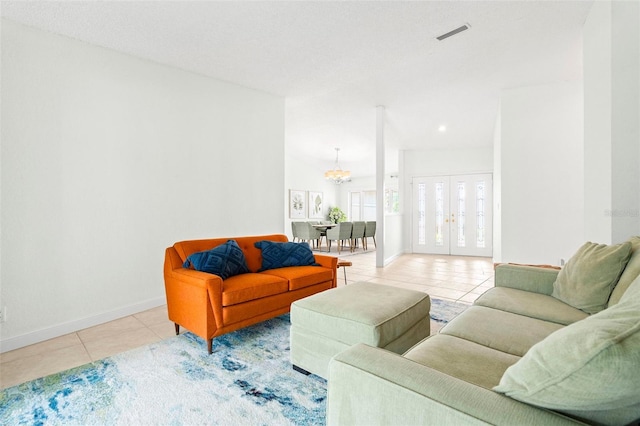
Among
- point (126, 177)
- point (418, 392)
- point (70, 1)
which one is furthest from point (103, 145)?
point (418, 392)

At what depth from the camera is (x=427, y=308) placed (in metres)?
2.12

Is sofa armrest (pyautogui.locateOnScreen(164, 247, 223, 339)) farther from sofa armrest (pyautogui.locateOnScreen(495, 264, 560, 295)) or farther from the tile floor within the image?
sofa armrest (pyautogui.locateOnScreen(495, 264, 560, 295))

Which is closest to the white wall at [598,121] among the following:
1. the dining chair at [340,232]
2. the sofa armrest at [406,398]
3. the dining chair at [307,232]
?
the sofa armrest at [406,398]

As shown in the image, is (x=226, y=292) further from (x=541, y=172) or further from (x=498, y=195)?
(x=498, y=195)

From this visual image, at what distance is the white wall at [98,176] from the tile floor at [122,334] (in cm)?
21

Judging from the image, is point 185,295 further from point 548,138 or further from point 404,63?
point 548,138

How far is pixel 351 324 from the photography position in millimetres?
1713

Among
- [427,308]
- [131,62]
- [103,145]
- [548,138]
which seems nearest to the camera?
[427,308]

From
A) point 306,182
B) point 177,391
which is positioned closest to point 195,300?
point 177,391

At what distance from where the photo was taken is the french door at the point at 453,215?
7246mm

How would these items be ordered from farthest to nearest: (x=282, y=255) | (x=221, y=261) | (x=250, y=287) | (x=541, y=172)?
(x=541, y=172) < (x=282, y=255) < (x=221, y=261) < (x=250, y=287)

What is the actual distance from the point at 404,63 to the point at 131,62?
9.92ft

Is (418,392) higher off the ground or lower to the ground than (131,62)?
lower

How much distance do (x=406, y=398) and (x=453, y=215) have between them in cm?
734
